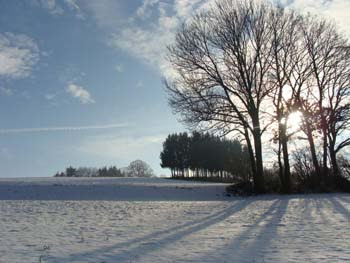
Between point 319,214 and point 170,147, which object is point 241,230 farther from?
point 170,147

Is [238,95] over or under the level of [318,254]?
over

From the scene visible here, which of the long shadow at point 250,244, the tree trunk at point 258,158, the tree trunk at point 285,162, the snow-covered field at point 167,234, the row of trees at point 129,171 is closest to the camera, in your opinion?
the long shadow at point 250,244

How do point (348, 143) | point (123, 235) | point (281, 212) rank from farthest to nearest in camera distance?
point (348, 143), point (281, 212), point (123, 235)

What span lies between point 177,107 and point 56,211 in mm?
15364

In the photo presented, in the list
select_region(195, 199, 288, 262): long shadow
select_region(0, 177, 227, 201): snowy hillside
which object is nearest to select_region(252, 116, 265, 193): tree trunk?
select_region(0, 177, 227, 201): snowy hillside

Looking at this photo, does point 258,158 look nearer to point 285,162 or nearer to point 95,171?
point 285,162

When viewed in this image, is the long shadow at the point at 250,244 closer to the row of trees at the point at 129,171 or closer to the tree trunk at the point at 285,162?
the tree trunk at the point at 285,162

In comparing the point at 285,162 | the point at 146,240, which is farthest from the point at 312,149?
the point at 146,240

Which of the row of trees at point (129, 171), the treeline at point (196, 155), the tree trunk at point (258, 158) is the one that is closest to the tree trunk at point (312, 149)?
the tree trunk at point (258, 158)

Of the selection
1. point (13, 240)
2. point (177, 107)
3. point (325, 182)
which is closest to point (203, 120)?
point (177, 107)

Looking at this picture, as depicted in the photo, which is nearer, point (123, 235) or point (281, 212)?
point (123, 235)

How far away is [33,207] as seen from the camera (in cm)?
2131

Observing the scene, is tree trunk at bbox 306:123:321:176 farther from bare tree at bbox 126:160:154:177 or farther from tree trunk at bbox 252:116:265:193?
bare tree at bbox 126:160:154:177

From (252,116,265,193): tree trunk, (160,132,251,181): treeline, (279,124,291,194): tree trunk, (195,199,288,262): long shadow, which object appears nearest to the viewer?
(195,199,288,262): long shadow
